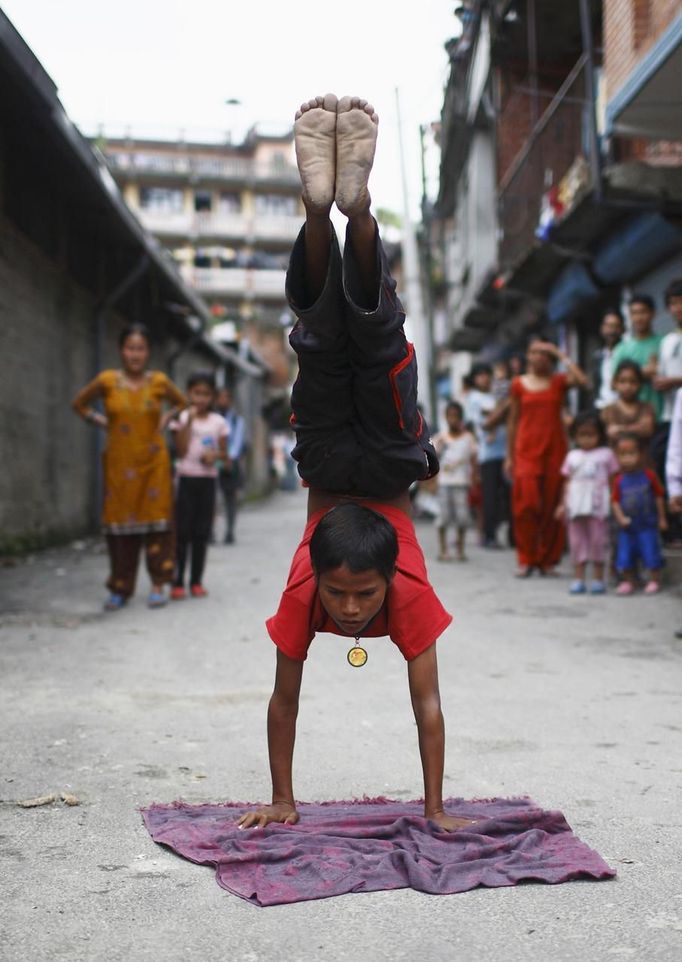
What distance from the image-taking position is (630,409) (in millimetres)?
7824

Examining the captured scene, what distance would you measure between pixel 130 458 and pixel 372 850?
4.82 m

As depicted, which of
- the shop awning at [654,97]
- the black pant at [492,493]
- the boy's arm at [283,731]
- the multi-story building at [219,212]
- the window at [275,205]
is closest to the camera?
A: the boy's arm at [283,731]

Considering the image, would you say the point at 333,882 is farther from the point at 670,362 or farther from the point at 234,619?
the point at 670,362

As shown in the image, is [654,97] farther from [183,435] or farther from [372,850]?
[372,850]

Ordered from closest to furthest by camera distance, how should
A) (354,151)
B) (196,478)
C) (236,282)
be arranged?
(354,151) < (196,478) < (236,282)

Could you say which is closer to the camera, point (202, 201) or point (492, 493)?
point (492, 493)

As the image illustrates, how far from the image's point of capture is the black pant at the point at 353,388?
281 cm

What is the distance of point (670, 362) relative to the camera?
24.3 feet

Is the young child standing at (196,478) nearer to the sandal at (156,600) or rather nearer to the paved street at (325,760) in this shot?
the sandal at (156,600)

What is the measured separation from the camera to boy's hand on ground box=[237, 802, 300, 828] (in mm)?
2842

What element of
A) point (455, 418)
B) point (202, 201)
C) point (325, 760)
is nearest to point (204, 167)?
point (202, 201)

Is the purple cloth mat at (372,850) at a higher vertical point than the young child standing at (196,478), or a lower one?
lower

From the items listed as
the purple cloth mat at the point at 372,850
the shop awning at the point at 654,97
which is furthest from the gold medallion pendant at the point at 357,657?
the shop awning at the point at 654,97

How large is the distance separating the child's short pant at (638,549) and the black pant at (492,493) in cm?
374
